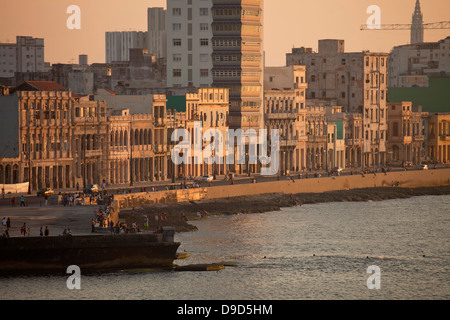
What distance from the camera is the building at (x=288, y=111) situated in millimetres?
187750

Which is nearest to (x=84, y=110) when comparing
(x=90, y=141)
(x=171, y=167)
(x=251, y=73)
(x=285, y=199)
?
(x=90, y=141)

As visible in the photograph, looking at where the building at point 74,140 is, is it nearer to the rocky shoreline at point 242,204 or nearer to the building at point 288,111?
the rocky shoreline at point 242,204

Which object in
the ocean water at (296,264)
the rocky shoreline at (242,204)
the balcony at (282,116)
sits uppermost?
the balcony at (282,116)

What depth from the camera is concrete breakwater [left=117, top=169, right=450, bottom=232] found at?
14388 cm

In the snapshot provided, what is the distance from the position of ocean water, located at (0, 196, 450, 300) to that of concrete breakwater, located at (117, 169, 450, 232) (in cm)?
289

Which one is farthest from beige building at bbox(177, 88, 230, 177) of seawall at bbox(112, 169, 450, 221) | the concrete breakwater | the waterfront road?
the concrete breakwater

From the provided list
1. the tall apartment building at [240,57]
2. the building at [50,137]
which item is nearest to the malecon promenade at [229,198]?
the building at [50,137]

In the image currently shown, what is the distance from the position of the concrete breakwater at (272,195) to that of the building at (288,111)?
9.50m

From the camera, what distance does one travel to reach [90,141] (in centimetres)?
15150

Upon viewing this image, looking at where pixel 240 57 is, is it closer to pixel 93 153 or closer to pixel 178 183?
pixel 178 183

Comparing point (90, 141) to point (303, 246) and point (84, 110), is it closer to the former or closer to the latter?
point (84, 110)

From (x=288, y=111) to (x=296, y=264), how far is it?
7373 centimetres

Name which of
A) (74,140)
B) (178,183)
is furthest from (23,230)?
(178,183)
